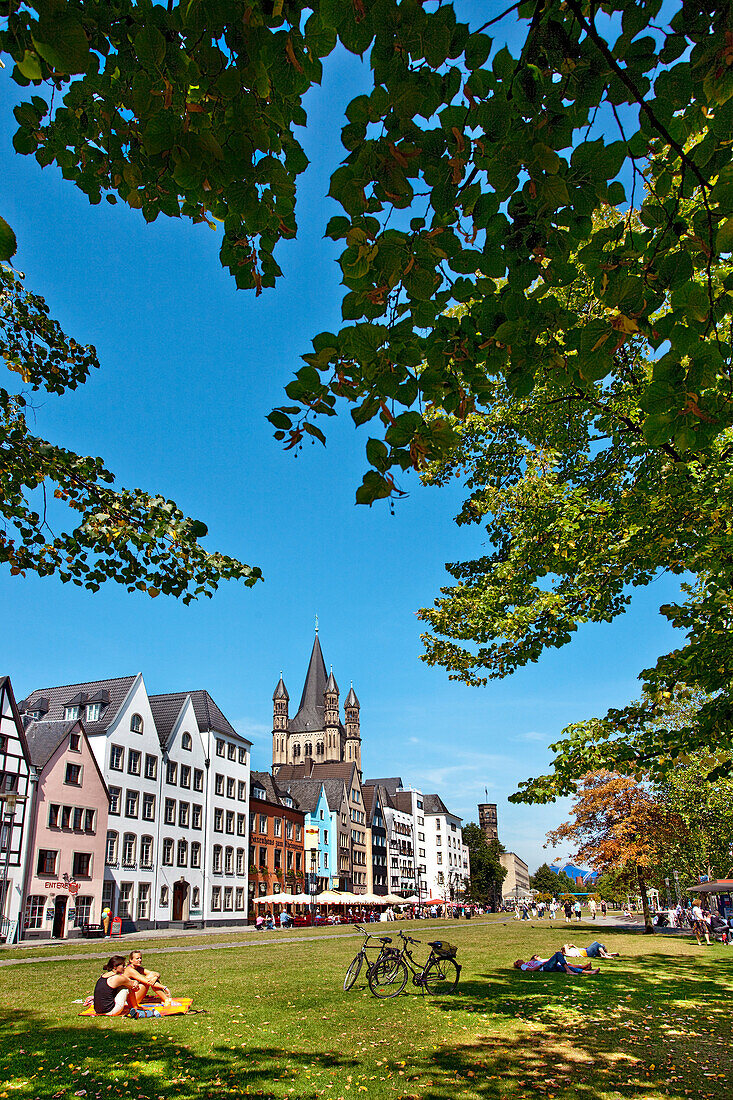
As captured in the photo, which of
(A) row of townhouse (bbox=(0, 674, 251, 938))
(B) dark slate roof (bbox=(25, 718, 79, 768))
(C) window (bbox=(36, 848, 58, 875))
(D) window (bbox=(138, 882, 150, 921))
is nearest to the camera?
(A) row of townhouse (bbox=(0, 674, 251, 938))

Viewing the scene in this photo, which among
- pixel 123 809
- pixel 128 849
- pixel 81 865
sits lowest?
pixel 81 865

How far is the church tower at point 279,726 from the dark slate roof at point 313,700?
4.95 ft

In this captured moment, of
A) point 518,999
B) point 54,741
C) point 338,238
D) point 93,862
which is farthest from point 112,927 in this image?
point 338,238

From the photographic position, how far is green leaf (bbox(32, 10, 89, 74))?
242 cm

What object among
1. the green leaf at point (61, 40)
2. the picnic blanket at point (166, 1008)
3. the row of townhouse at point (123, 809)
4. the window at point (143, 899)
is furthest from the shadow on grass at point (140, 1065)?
the window at point (143, 899)

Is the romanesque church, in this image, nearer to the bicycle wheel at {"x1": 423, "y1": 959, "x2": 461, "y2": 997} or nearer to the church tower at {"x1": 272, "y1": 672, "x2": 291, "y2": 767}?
the church tower at {"x1": 272, "y1": 672, "x2": 291, "y2": 767}

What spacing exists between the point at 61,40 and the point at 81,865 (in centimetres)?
4185

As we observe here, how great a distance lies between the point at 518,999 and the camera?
1273cm

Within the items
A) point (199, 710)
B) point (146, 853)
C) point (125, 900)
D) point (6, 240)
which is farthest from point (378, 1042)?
point (199, 710)

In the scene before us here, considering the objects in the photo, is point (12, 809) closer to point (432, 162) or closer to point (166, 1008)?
point (166, 1008)

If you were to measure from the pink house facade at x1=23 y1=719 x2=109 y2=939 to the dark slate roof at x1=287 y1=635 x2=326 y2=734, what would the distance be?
86.8 meters

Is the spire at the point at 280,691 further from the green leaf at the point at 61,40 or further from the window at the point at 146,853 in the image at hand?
the green leaf at the point at 61,40

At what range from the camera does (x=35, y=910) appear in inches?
1342

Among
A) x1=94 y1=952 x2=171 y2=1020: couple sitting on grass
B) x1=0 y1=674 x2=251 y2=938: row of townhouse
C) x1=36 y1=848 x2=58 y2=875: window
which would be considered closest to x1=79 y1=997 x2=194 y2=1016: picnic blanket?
x1=94 y1=952 x2=171 y2=1020: couple sitting on grass
